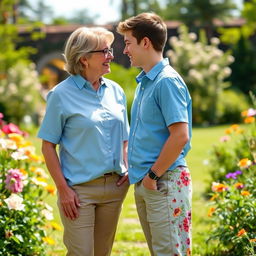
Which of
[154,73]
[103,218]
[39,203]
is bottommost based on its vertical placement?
[39,203]

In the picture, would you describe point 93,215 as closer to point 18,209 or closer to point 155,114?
point 155,114

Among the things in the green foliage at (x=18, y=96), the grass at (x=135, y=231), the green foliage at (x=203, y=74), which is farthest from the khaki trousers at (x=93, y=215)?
the green foliage at (x=203, y=74)

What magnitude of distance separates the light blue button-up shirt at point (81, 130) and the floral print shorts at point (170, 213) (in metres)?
0.30

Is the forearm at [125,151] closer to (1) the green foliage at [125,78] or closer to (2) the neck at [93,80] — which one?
(2) the neck at [93,80]

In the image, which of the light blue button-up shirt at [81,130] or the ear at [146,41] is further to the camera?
the light blue button-up shirt at [81,130]

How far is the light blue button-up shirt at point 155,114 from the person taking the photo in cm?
264

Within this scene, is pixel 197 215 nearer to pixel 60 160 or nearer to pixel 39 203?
pixel 39 203

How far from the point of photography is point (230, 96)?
2044 cm

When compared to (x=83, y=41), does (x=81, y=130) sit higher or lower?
lower

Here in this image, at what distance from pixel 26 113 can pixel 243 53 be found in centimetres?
1127

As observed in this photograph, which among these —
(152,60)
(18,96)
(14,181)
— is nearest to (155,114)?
(152,60)

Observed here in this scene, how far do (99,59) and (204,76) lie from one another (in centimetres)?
1709

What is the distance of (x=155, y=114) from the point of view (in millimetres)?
2709

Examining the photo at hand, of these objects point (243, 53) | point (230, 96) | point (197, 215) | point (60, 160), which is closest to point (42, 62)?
point (243, 53)
